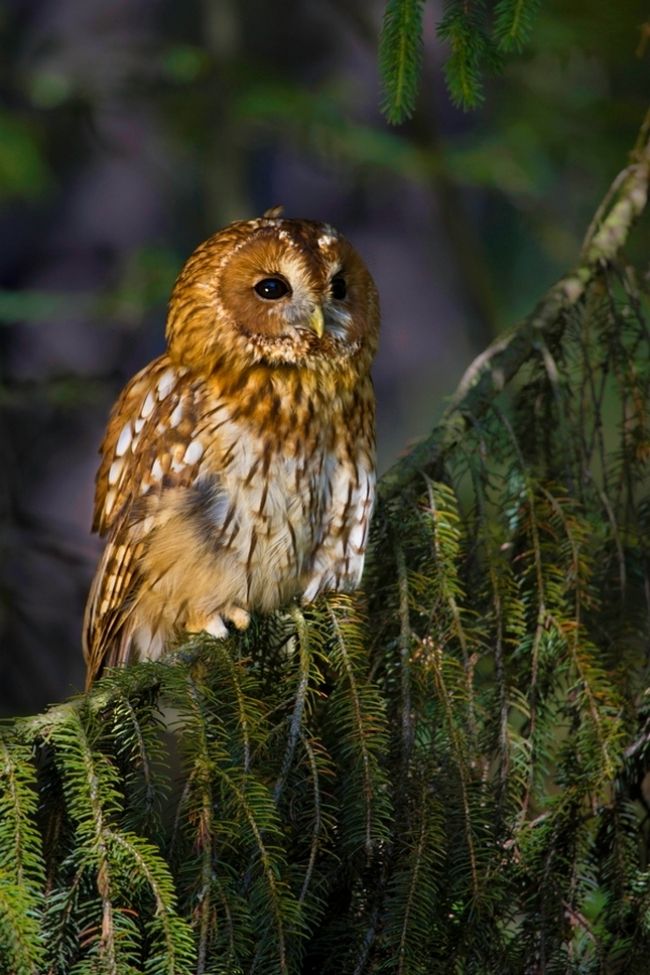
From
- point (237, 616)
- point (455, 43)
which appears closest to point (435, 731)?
point (237, 616)

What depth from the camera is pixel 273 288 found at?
257 centimetres

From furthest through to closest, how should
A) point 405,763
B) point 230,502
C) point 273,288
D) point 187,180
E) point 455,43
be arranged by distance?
1. point 187,180
2. point 273,288
3. point 230,502
4. point 455,43
5. point 405,763

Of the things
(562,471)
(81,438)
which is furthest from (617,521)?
(81,438)

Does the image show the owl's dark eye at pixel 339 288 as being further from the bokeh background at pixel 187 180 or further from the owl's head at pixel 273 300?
the bokeh background at pixel 187 180

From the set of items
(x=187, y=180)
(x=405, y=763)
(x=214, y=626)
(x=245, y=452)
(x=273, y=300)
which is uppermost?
(x=187, y=180)

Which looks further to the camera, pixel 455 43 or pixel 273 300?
pixel 273 300

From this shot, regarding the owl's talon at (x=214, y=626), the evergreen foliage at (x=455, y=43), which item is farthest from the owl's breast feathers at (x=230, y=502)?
the evergreen foliage at (x=455, y=43)

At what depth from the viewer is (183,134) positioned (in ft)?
17.6

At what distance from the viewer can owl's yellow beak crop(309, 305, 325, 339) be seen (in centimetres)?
252

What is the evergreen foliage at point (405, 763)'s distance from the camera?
1.61 m

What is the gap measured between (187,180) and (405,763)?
5.24 meters

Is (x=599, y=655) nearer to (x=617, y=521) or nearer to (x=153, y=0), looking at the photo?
(x=617, y=521)

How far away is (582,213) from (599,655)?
3756mm

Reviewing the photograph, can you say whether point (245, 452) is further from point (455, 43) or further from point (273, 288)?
point (455, 43)
